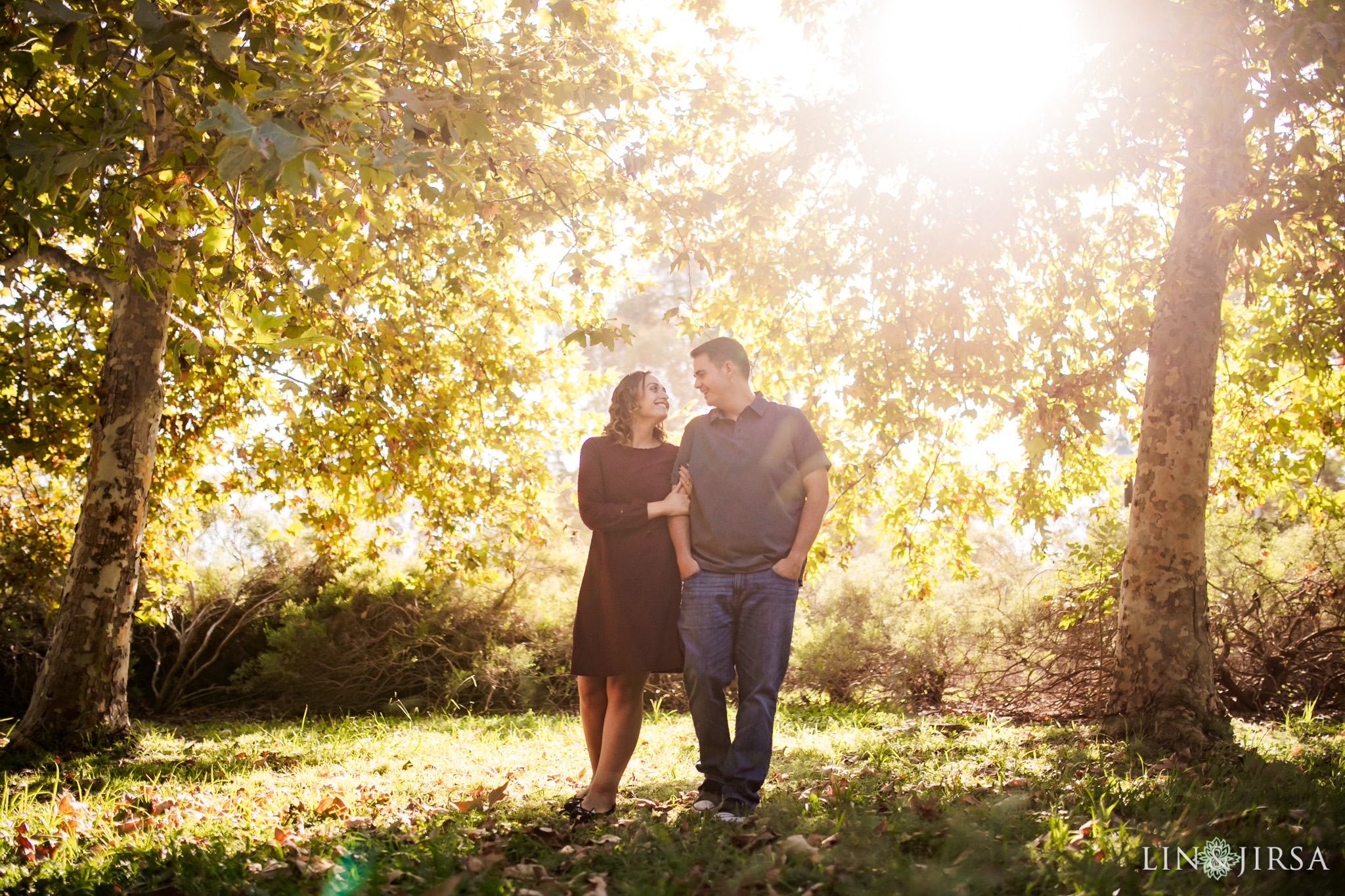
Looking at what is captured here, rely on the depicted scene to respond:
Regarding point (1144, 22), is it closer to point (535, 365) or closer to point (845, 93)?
point (845, 93)

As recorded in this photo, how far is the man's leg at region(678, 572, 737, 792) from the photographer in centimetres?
375

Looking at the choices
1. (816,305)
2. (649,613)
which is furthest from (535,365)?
(649,613)

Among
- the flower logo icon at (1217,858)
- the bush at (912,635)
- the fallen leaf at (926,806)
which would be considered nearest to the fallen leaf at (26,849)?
the fallen leaf at (926,806)

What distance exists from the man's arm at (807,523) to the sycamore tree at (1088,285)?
96.6 inches

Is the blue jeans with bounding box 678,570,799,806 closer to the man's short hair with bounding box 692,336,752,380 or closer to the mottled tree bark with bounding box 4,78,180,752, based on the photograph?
the man's short hair with bounding box 692,336,752,380

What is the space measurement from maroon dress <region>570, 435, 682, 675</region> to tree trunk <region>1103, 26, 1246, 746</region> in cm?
360

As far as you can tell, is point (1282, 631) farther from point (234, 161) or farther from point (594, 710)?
point (234, 161)

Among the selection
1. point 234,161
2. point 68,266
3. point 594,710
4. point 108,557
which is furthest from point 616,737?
point 68,266

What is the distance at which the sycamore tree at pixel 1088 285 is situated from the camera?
200 inches

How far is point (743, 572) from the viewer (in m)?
3.79

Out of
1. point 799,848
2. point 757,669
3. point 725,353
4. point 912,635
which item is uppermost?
point 725,353

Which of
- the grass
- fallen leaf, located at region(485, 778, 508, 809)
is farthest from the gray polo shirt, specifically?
fallen leaf, located at region(485, 778, 508, 809)

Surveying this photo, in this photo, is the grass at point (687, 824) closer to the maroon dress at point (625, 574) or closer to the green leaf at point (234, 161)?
the maroon dress at point (625, 574)

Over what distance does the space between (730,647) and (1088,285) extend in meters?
5.29
